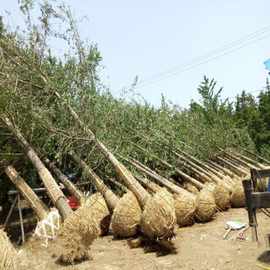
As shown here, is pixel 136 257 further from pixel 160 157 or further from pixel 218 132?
pixel 218 132

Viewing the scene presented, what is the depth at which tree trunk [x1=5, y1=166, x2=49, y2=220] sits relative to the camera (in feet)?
22.4

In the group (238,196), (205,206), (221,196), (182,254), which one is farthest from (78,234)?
(238,196)

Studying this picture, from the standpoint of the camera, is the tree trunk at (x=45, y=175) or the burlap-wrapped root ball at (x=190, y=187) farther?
the burlap-wrapped root ball at (x=190, y=187)

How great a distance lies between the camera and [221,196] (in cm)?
833

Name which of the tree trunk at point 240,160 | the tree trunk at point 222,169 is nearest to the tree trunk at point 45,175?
the tree trunk at point 222,169

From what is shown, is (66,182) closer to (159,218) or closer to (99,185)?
(99,185)

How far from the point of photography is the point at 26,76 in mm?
8094

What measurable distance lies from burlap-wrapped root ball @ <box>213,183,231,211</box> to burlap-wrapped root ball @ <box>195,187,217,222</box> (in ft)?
1.81

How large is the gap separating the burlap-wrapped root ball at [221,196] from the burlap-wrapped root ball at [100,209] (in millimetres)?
2380

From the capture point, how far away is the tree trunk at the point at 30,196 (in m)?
6.83

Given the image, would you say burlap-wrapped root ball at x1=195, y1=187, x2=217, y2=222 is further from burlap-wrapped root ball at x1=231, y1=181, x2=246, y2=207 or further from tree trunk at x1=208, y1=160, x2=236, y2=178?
tree trunk at x1=208, y1=160, x2=236, y2=178

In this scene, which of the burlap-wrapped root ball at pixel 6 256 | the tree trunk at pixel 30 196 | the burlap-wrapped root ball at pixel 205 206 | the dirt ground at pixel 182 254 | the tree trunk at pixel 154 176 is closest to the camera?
the burlap-wrapped root ball at pixel 6 256

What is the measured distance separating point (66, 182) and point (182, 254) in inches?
111

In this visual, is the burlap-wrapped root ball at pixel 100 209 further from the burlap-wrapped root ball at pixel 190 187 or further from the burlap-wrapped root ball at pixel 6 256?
the burlap-wrapped root ball at pixel 6 256
